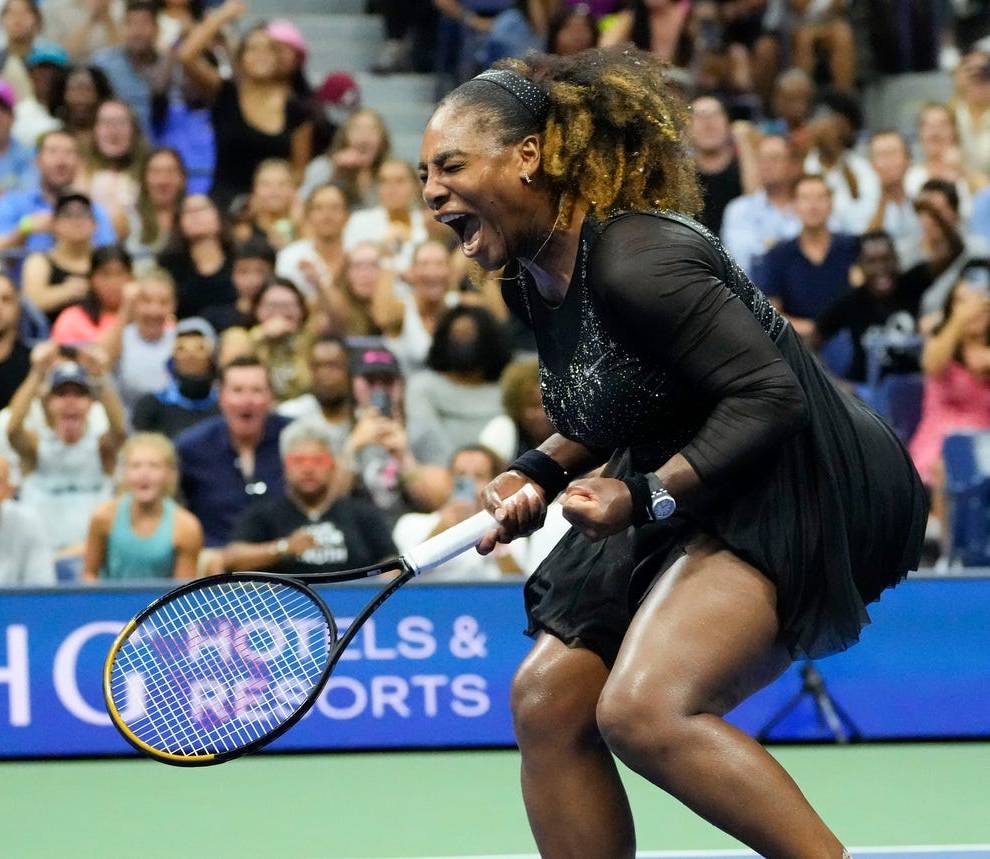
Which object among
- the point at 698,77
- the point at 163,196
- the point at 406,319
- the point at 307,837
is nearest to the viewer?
the point at 307,837

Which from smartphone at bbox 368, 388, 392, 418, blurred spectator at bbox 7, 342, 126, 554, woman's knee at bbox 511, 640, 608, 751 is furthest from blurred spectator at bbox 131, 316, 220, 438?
woman's knee at bbox 511, 640, 608, 751

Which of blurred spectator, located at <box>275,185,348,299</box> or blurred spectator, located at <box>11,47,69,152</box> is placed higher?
blurred spectator, located at <box>11,47,69,152</box>

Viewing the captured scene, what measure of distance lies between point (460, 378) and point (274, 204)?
5.85 ft

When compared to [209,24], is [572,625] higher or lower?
lower

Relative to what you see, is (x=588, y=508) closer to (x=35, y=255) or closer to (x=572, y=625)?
(x=572, y=625)

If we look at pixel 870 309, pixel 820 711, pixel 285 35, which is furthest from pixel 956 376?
pixel 285 35

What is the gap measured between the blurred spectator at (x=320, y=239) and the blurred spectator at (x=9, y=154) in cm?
148

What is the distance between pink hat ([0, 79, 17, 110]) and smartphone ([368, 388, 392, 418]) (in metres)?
2.90

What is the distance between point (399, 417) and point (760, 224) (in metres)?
2.53

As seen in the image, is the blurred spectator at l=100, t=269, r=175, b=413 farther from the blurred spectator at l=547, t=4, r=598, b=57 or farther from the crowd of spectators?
the blurred spectator at l=547, t=4, r=598, b=57

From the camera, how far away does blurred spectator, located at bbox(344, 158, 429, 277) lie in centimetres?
852

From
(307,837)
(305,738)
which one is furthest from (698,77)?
(307,837)

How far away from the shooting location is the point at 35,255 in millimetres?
8086

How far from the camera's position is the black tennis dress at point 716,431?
2.98 metres
